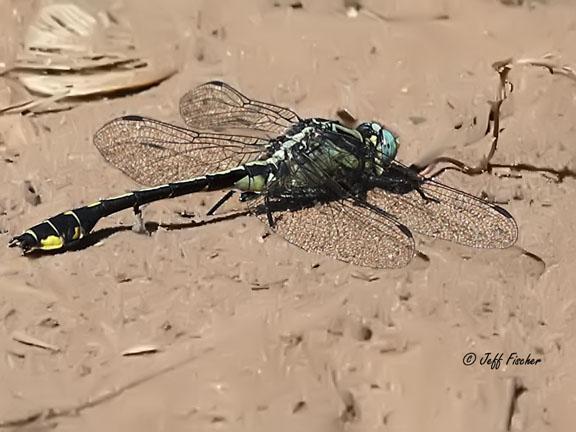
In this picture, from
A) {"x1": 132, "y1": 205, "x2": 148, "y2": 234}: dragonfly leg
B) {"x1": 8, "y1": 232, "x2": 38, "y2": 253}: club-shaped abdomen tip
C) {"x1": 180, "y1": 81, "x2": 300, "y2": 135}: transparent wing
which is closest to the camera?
{"x1": 8, "y1": 232, "x2": 38, "y2": 253}: club-shaped abdomen tip

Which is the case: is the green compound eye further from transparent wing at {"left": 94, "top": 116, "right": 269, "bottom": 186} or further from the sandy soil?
transparent wing at {"left": 94, "top": 116, "right": 269, "bottom": 186}

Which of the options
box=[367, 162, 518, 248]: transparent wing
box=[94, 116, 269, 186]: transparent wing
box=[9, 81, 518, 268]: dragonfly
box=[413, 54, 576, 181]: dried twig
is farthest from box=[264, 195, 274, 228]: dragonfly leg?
box=[413, 54, 576, 181]: dried twig

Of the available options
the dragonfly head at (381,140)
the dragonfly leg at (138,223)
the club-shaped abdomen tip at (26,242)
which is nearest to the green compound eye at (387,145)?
the dragonfly head at (381,140)

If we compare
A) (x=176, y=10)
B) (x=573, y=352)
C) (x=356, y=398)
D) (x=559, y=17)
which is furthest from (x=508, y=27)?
(x=356, y=398)

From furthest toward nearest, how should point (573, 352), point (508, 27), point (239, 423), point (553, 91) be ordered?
point (508, 27) → point (553, 91) → point (573, 352) → point (239, 423)

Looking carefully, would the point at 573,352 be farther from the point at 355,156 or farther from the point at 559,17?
the point at 559,17

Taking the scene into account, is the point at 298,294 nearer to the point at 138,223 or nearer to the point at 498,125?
the point at 138,223

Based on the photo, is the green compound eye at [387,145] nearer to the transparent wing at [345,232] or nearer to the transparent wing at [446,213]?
the transparent wing at [446,213]
